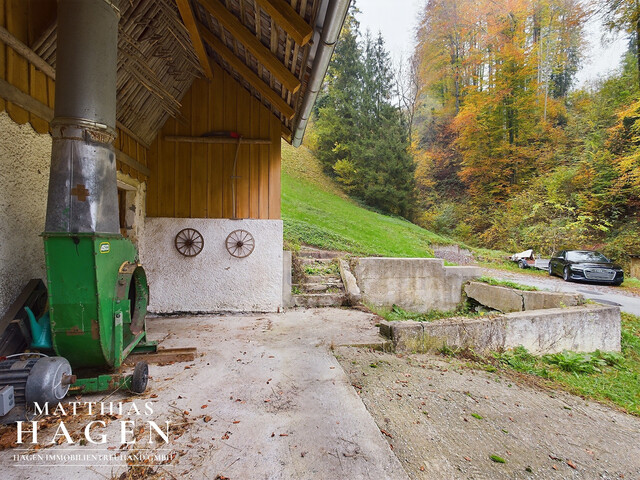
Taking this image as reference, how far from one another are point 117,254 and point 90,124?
3.65 feet

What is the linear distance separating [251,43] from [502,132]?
888 inches

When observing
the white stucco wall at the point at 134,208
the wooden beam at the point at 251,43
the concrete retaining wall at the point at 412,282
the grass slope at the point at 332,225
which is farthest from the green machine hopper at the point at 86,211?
the grass slope at the point at 332,225

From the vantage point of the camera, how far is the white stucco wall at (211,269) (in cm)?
596

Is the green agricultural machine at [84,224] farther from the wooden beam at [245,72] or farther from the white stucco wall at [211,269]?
the white stucco wall at [211,269]

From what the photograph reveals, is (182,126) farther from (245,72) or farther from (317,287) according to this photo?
(317,287)

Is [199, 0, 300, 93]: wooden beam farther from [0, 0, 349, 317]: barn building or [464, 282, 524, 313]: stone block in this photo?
[464, 282, 524, 313]: stone block

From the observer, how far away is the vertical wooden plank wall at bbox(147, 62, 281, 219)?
608 cm

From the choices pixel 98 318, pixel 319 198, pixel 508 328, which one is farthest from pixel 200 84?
pixel 319 198

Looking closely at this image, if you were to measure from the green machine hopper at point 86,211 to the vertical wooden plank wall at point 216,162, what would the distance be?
334 cm

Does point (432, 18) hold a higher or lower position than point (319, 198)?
higher

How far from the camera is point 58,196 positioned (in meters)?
2.46

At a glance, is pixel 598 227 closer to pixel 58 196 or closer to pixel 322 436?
pixel 322 436

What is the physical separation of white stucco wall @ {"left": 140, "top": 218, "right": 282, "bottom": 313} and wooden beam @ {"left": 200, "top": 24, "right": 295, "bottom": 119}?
86.7 inches

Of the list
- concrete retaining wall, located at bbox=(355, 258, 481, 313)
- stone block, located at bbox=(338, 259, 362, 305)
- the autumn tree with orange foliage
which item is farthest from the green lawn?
the autumn tree with orange foliage
